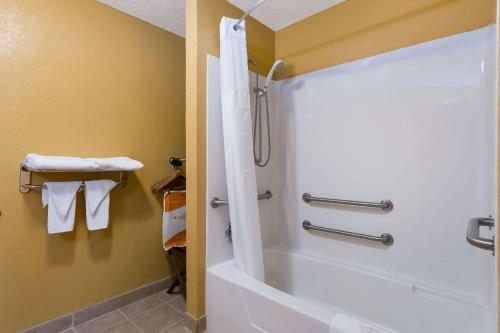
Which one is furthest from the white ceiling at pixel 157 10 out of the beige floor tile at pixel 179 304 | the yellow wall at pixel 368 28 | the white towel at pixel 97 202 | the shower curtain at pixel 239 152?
the beige floor tile at pixel 179 304

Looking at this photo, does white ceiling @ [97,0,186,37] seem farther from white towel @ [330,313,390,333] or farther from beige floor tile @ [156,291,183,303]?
beige floor tile @ [156,291,183,303]

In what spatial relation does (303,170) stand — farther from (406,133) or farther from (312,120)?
(406,133)

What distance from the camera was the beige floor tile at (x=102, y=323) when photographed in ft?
5.28

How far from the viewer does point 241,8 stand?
187cm

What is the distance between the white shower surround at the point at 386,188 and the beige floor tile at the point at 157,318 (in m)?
0.33

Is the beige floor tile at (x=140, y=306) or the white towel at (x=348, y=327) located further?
the beige floor tile at (x=140, y=306)

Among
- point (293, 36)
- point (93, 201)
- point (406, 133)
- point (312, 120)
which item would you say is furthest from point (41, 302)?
point (293, 36)

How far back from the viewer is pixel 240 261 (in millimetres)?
1565

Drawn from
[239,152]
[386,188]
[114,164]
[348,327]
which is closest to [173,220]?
[114,164]

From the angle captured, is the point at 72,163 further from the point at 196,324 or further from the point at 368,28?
the point at 368,28

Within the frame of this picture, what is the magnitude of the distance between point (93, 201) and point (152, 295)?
0.97 meters

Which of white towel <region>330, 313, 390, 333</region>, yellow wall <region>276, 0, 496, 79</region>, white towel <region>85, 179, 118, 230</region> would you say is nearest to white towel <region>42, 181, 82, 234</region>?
white towel <region>85, 179, 118, 230</region>

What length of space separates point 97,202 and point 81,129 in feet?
1.73

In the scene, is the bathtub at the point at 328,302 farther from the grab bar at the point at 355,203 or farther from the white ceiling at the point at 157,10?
the white ceiling at the point at 157,10
